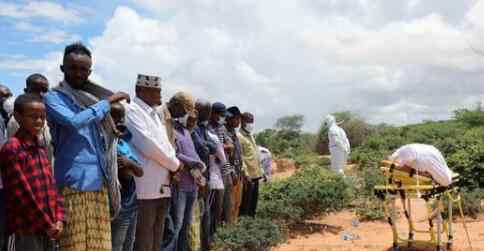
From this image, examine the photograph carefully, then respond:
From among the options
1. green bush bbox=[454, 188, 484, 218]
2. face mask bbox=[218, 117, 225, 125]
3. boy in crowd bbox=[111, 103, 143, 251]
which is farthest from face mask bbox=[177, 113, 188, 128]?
green bush bbox=[454, 188, 484, 218]

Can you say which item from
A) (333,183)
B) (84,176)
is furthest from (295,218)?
(84,176)

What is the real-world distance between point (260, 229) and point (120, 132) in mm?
3200

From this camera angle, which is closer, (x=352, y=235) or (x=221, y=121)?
(x=221, y=121)

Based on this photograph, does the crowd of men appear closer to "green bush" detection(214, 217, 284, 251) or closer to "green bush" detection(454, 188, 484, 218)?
"green bush" detection(214, 217, 284, 251)

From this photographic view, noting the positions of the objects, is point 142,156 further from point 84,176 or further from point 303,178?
point 303,178

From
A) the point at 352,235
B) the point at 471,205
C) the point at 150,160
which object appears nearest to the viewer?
the point at 150,160

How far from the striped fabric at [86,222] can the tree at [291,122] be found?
119 ft

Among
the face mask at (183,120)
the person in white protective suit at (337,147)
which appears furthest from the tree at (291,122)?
the face mask at (183,120)

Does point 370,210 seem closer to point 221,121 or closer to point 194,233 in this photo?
point 221,121

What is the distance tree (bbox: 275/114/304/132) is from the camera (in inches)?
1599

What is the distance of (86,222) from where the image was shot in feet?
11.7

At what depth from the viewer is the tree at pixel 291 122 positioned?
133 ft

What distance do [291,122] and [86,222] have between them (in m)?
38.6

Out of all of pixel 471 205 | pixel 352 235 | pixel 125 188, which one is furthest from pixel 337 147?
pixel 125 188
